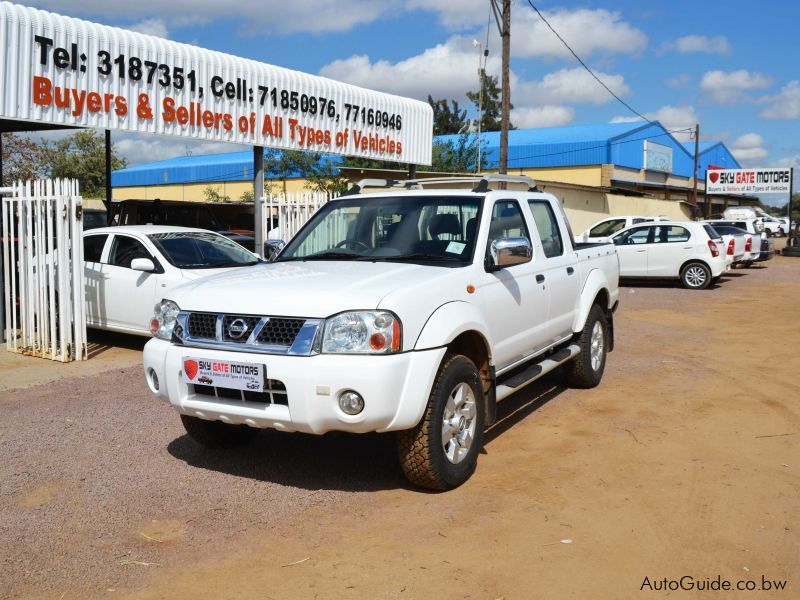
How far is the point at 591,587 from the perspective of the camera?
12.0 ft

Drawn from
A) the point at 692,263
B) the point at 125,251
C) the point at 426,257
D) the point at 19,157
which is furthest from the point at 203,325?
the point at 19,157

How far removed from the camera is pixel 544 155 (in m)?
43.9

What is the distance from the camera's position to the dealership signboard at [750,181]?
4762cm

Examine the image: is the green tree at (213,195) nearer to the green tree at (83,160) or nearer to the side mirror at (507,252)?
the green tree at (83,160)

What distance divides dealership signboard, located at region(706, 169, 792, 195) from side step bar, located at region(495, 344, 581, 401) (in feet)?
145

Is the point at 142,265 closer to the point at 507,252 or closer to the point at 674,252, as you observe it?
the point at 507,252

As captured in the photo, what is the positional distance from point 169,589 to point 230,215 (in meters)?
20.6

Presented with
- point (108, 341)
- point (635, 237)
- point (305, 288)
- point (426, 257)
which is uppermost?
point (635, 237)

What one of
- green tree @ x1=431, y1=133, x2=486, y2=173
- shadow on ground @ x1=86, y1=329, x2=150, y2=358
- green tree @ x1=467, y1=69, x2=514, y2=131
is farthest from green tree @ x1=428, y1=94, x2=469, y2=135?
shadow on ground @ x1=86, y1=329, x2=150, y2=358

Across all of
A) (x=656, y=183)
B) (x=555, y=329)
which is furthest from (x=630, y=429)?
(x=656, y=183)

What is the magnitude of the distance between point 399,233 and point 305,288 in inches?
48.6

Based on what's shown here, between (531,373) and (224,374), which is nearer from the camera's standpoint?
(224,374)

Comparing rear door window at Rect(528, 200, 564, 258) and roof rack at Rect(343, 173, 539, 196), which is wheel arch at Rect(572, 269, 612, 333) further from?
roof rack at Rect(343, 173, 539, 196)

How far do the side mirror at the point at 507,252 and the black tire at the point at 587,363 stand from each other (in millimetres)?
2257
